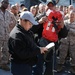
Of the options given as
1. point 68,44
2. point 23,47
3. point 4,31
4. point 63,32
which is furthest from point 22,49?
point 68,44

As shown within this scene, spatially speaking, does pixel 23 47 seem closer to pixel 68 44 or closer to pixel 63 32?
pixel 63 32

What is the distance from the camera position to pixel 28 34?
3.96 metres

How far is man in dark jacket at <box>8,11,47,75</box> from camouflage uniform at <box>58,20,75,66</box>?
3.21 meters

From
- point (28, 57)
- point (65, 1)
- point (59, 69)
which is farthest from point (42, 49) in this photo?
point (65, 1)

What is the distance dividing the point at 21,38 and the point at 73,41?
357cm

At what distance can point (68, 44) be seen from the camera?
23.9ft

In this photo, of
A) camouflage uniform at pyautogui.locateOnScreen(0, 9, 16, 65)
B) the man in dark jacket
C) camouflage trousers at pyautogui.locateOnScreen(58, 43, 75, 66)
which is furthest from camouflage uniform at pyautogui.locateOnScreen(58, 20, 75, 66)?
the man in dark jacket

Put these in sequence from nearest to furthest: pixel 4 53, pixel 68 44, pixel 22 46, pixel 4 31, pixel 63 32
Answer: pixel 22 46
pixel 63 32
pixel 4 31
pixel 4 53
pixel 68 44

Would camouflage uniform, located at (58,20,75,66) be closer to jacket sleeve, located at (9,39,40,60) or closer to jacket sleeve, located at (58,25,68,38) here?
jacket sleeve, located at (58,25,68,38)

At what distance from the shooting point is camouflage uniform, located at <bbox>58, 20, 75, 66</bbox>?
7.12 meters

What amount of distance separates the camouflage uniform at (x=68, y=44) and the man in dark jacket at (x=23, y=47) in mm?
3211

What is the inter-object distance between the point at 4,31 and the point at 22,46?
303cm

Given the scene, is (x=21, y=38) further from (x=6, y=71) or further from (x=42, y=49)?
(x=6, y=71)

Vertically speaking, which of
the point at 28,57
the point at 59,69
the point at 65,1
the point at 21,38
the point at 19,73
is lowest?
the point at 59,69
